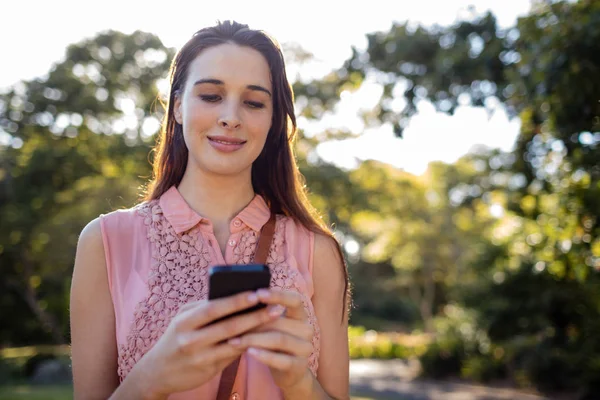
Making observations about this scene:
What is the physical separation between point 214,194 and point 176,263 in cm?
27

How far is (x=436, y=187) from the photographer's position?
28719 mm

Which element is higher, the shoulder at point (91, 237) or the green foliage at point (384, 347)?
the shoulder at point (91, 237)

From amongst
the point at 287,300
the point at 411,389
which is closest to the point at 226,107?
the point at 287,300

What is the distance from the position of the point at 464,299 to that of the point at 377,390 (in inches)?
108

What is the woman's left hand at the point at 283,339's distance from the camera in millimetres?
1435

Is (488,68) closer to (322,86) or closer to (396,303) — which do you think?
(322,86)

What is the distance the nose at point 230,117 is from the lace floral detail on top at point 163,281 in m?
0.38

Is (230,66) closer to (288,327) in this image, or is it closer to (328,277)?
(328,277)

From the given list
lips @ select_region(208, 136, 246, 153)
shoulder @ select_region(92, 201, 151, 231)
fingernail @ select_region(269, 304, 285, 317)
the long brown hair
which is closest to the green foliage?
the long brown hair

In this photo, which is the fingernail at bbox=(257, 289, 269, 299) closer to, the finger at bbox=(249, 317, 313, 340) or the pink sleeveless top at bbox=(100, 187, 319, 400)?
the finger at bbox=(249, 317, 313, 340)

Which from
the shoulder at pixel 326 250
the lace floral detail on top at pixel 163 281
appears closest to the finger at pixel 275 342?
the lace floral detail on top at pixel 163 281

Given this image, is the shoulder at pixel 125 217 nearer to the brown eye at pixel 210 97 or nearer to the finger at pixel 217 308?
the brown eye at pixel 210 97

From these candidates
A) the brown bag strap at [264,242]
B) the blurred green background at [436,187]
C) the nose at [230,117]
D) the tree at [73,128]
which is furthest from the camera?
the tree at [73,128]

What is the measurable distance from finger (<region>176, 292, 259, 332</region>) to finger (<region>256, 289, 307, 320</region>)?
21 mm
